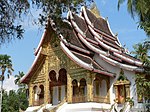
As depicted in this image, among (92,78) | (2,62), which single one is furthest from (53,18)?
(2,62)

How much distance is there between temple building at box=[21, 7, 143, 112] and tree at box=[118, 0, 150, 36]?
3765 mm

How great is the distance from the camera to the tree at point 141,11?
11711 millimetres

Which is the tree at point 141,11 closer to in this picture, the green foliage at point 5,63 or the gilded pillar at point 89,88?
the gilded pillar at point 89,88

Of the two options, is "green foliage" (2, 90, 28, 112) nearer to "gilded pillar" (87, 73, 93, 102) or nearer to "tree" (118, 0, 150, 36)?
"gilded pillar" (87, 73, 93, 102)

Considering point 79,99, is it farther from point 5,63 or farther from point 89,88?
point 5,63

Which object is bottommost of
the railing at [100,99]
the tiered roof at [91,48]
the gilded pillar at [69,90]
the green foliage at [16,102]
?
the green foliage at [16,102]

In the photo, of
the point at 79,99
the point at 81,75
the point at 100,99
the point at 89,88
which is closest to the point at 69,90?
the point at 79,99

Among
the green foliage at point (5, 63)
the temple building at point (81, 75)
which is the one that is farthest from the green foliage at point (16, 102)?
the temple building at point (81, 75)

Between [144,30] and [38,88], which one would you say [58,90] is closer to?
[38,88]

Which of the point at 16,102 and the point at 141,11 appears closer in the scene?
the point at 141,11

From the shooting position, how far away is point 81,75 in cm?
1688

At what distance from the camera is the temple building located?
16422 millimetres

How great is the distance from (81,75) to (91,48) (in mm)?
2220

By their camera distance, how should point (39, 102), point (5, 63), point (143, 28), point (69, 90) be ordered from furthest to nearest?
point (5, 63)
point (39, 102)
point (69, 90)
point (143, 28)
